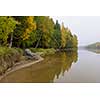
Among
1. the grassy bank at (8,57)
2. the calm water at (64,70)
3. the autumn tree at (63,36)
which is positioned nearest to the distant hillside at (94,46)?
the calm water at (64,70)

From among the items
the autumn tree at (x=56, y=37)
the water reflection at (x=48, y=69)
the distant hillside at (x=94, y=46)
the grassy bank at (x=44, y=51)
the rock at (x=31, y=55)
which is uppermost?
the autumn tree at (x=56, y=37)

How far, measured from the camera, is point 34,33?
14.6 feet

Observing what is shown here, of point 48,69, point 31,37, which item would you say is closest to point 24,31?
point 31,37

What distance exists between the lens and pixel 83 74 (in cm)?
426

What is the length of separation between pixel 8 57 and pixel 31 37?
1.66 ft

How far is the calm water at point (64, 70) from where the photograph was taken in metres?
4.17

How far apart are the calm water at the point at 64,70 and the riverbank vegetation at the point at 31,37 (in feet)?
0.49

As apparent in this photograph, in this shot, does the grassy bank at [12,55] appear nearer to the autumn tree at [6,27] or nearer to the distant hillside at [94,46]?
the autumn tree at [6,27]

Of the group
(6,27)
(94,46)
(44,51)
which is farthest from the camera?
(44,51)

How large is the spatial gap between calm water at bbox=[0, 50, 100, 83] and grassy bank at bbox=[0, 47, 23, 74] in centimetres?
15

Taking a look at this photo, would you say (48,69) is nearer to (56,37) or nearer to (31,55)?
(31,55)
